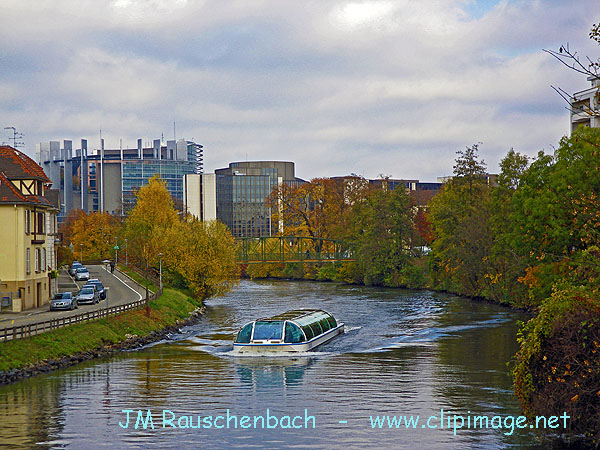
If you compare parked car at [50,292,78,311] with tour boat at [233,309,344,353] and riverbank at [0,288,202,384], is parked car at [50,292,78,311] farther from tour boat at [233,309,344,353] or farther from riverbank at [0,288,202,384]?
tour boat at [233,309,344,353]

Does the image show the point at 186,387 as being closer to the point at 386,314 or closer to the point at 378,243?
the point at 386,314

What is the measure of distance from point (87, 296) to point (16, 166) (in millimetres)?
12754

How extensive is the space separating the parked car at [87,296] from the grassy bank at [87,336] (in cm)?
559

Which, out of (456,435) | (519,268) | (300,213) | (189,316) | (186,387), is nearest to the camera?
(456,435)

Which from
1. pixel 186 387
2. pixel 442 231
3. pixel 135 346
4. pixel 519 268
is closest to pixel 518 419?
pixel 186 387

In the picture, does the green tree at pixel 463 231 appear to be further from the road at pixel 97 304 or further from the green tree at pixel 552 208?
the road at pixel 97 304

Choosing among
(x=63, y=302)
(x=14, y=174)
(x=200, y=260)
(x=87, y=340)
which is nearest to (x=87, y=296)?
(x=63, y=302)

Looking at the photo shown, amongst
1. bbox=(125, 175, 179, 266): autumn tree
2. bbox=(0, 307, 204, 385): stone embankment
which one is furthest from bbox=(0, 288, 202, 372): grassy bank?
bbox=(125, 175, 179, 266): autumn tree

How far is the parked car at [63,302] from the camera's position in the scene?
58.5 m

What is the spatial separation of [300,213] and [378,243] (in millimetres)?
27898

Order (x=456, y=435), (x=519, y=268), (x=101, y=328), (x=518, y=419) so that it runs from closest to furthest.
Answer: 1. (x=456, y=435)
2. (x=518, y=419)
3. (x=101, y=328)
4. (x=519, y=268)

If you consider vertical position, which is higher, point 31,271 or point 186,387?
point 31,271

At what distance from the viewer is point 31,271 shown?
5900cm

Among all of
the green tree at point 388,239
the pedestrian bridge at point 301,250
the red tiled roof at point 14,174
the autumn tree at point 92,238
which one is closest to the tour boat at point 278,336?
the red tiled roof at point 14,174
